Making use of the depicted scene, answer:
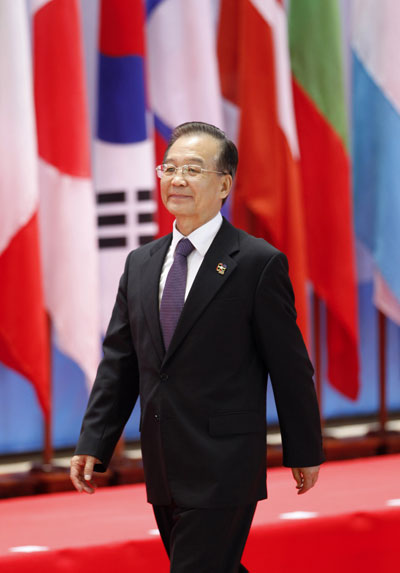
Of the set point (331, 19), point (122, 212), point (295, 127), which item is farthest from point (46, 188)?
point (331, 19)

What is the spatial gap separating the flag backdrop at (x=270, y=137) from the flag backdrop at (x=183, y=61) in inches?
6.3

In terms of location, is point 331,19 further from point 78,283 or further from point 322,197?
point 78,283

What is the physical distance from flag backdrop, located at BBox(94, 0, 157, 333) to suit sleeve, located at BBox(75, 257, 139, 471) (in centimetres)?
135

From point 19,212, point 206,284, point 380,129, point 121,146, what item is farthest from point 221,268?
point 380,129

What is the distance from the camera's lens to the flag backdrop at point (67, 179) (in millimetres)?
3049

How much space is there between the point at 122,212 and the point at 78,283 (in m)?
0.33

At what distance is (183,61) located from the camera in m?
3.21

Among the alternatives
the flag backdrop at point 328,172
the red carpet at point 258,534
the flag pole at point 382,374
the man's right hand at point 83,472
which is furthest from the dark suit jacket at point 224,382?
the flag pole at point 382,374

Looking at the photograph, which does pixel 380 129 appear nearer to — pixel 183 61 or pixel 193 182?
pixel 183 61

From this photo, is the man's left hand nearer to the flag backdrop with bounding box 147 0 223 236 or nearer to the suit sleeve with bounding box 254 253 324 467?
the suit sleeve with bounding box 254 253 324 467

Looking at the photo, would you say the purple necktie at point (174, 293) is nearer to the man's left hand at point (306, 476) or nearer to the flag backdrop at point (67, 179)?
the man's left hand at point (306, 476)

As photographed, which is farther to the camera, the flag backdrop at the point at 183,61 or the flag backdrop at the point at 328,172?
the flag backdrop at the point at 328,172

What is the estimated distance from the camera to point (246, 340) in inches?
66.5

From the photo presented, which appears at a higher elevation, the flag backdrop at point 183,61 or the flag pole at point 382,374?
the flag backdrop at point 183,61
